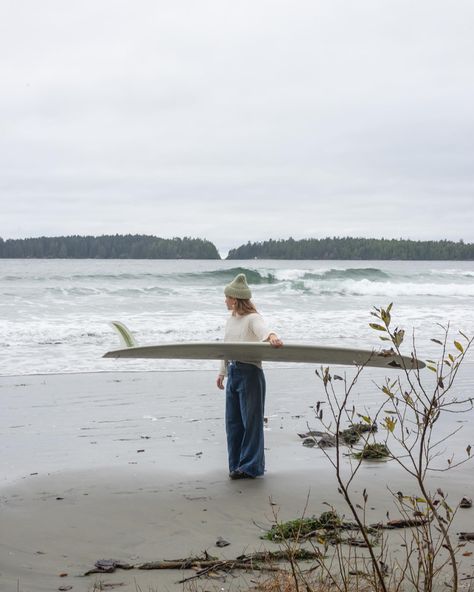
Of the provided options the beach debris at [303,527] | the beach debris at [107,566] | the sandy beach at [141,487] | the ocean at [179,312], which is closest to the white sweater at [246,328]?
the sandy beach at [141,487]

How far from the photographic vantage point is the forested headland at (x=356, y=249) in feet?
259

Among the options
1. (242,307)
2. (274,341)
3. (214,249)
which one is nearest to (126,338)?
(242,307)

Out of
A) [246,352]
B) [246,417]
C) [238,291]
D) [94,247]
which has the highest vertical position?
[94,247]

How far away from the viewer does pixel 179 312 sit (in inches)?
1014

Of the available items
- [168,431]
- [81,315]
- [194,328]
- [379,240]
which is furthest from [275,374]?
[379,240]

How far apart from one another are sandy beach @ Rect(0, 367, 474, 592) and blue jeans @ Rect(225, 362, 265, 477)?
0.53 feet

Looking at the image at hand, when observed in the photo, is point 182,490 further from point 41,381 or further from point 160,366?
point 160,366

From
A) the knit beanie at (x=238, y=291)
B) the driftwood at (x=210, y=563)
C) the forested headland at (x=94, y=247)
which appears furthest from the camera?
the forested headland at (x=94, y=247)

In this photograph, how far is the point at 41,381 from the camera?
11531mm

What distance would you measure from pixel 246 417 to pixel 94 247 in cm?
6502

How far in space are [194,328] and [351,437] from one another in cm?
1361

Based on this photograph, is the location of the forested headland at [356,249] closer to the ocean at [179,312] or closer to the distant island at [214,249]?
the distant island at [214,249]

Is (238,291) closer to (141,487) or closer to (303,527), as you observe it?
(141,487)

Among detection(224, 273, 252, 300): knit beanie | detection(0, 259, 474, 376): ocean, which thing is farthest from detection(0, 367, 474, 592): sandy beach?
detection(0, 259, 474, 376): ocean
